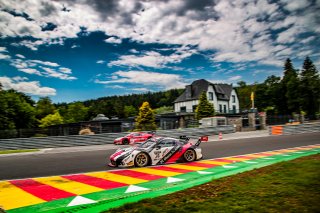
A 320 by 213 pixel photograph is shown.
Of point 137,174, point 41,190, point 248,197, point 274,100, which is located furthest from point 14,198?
point 274,100

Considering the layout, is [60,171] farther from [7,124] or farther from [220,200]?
[7,124]

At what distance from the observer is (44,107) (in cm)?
9538

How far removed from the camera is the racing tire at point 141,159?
1079cm

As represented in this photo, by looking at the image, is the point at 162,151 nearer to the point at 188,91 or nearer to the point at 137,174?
the point at 137,174

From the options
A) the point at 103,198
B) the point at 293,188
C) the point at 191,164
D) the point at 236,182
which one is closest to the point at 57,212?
the point at 103,198

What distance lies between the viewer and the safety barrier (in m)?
28.2

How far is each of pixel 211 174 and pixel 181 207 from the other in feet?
14.7

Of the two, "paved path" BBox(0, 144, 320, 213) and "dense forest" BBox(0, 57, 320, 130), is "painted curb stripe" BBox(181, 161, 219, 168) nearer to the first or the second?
"paved path" BBox(0, 144, 320, 213)

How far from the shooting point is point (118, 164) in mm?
10781

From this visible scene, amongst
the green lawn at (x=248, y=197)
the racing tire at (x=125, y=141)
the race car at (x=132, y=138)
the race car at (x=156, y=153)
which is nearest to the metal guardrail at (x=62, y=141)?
the race car at (x=132, y=138)

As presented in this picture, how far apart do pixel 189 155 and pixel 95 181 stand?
200 inches

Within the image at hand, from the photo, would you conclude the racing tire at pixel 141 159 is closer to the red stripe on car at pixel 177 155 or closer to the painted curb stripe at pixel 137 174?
the painted curb stripe at pixel 137 174

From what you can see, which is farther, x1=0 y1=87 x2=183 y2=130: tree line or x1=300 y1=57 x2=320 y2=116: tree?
x1=300 y1=57 x2=320 y2=116: tree

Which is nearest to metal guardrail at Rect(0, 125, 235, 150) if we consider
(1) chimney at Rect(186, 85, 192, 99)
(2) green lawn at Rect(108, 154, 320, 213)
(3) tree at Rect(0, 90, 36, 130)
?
(3) tree at Rect(0, 90, 36, 130)
